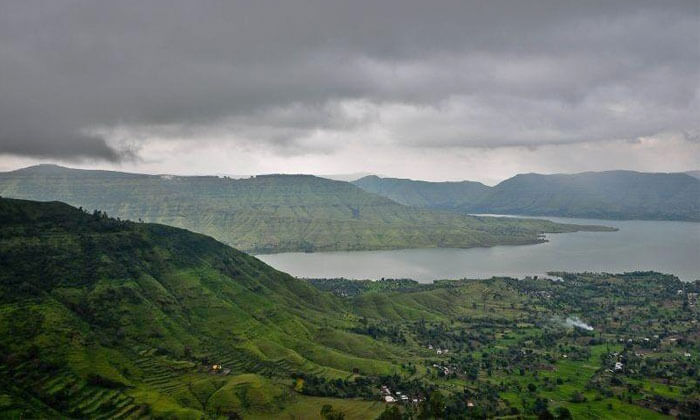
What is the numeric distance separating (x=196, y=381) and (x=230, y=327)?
3682cm

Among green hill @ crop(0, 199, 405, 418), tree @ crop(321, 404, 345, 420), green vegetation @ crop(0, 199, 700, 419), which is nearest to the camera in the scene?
tree @ crop(321, 404, 345, 420)

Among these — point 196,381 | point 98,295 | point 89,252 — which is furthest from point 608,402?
point 89,252

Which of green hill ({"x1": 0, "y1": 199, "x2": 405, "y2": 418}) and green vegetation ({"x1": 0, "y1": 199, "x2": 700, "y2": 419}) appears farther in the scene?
green vegetation ({"x1": 0, "y1": 199, "x2": 700, "y2": 419})

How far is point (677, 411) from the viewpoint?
11112cm

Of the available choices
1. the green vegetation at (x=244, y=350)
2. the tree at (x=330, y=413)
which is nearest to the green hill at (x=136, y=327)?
the green vegetation at (x=244, y=350)

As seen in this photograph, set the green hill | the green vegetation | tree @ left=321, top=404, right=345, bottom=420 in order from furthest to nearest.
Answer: the green vegetation < the green hill < tree @ left=321, top=404, right=345, bottom=420

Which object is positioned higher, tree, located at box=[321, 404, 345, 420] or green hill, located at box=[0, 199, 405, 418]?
green hill, located at box=[0, 199, 405, 418]

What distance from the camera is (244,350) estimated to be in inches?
5404

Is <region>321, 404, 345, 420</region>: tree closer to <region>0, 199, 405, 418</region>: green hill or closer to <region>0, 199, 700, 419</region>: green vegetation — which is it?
<region>0, 199, 700, 419</region>: green vegetation

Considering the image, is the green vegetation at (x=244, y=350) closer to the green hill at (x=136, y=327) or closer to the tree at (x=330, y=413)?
the green hill at (x=136, y=327)

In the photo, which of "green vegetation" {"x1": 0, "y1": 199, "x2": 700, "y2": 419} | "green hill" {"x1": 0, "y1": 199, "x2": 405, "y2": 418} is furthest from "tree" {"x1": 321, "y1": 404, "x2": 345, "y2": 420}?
"green hill" {"x1": 0, "y1": 199, "x2": 405, "y2": 418}

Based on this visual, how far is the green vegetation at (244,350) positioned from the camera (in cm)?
10475

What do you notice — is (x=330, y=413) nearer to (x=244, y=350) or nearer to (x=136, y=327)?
(x=244, y=350)

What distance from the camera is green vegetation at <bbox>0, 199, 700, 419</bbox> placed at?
105m
